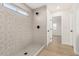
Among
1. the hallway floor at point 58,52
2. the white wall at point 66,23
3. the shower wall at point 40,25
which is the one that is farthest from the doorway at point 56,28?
the hallway floor at point 58,52

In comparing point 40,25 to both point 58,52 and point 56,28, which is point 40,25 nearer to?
point 56,28

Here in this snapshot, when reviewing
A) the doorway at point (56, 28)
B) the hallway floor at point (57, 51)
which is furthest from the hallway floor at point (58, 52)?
the doorway at point (56, 28)

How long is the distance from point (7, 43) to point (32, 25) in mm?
1471

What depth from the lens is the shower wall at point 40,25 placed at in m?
2.94

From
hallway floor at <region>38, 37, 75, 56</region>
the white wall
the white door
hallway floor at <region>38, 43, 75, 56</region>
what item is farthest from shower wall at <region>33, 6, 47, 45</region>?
the white door

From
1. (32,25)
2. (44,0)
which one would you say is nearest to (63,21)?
(32,25)

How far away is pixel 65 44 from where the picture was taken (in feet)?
10.2

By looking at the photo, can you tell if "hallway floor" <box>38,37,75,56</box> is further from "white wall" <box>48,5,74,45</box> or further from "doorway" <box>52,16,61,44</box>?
"doorway" <box>52,16,61,44</box>

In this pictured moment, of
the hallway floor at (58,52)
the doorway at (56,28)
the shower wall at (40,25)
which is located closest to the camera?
the hallway floor at (58,52)

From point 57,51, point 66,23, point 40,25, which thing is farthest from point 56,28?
point 57,51

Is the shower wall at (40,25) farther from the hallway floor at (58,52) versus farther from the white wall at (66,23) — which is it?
the hallway floor at (58,52)

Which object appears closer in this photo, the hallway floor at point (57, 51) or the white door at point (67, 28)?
the hallway floor at point (57, 51)

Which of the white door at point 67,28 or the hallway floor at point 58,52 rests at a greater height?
the white door at point 67,28

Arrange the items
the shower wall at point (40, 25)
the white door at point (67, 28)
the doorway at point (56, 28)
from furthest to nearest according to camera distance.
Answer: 1. the doorway at point (56, 28)
2. the white door at point (67, 28)
3. the shower wall at point (40, 25)
